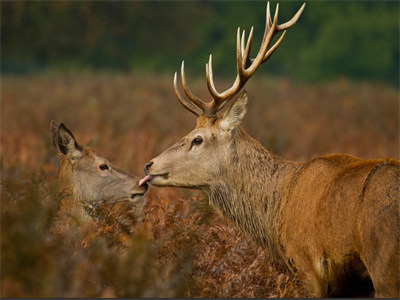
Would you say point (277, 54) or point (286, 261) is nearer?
point (286, 261)

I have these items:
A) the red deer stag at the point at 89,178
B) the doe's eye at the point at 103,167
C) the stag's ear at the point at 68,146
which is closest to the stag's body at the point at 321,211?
the red deer stag at the point at 89,178

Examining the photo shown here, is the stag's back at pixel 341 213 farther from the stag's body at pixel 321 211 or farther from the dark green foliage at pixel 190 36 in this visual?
the dark green foliage at pixel 190 36

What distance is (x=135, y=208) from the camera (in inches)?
258

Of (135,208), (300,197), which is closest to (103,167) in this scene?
(135,208)

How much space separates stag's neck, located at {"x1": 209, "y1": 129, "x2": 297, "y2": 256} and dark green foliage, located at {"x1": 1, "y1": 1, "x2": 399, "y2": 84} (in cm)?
2406

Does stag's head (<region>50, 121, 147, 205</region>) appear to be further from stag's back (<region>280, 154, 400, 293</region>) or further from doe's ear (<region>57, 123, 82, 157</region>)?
stag's back (<region>280, 154, 400, 293</region>)

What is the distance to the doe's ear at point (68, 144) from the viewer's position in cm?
670

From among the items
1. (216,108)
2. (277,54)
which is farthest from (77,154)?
(277,54)

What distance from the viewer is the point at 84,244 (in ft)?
17.7

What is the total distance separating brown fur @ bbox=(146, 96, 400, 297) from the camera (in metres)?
4.94

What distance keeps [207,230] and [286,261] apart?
77 centimetres

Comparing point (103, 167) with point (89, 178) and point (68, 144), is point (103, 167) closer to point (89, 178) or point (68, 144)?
point (89, 178)

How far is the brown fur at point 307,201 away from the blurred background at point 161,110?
21cm

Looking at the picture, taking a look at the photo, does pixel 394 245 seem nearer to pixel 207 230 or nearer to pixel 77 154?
pixel 207 230
